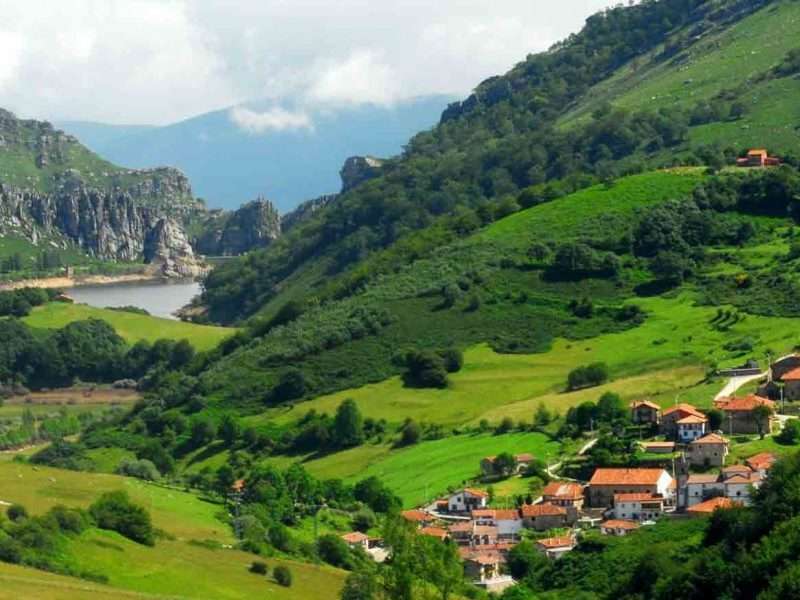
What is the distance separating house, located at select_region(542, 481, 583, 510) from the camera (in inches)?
2653

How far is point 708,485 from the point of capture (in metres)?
64.1

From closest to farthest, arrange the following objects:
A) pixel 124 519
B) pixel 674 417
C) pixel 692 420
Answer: pixel 124 519 → pixel 692 420 → pixel 674 417

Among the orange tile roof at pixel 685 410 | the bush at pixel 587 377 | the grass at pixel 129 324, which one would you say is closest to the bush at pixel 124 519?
the orange tile roof at pixel 685 410

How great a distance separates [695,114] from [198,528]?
9989 centimetres

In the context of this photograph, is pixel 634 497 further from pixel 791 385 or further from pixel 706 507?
pixel 791 385

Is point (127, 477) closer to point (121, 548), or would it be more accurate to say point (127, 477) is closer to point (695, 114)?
point (121, 548)

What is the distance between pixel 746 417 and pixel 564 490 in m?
8.29

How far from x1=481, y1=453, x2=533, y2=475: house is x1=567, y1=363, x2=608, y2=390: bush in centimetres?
1306

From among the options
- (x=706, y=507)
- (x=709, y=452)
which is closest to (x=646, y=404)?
(x=709, y=452)

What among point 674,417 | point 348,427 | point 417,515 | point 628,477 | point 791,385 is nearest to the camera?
point 628,477

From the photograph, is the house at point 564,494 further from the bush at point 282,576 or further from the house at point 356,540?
the bush at point 282,576

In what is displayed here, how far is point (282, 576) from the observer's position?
5944cm

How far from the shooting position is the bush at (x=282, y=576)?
5934cm

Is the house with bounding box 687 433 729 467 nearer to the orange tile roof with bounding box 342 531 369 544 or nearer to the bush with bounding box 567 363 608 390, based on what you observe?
the orange tile roof with bounding box 342 531 369 544
